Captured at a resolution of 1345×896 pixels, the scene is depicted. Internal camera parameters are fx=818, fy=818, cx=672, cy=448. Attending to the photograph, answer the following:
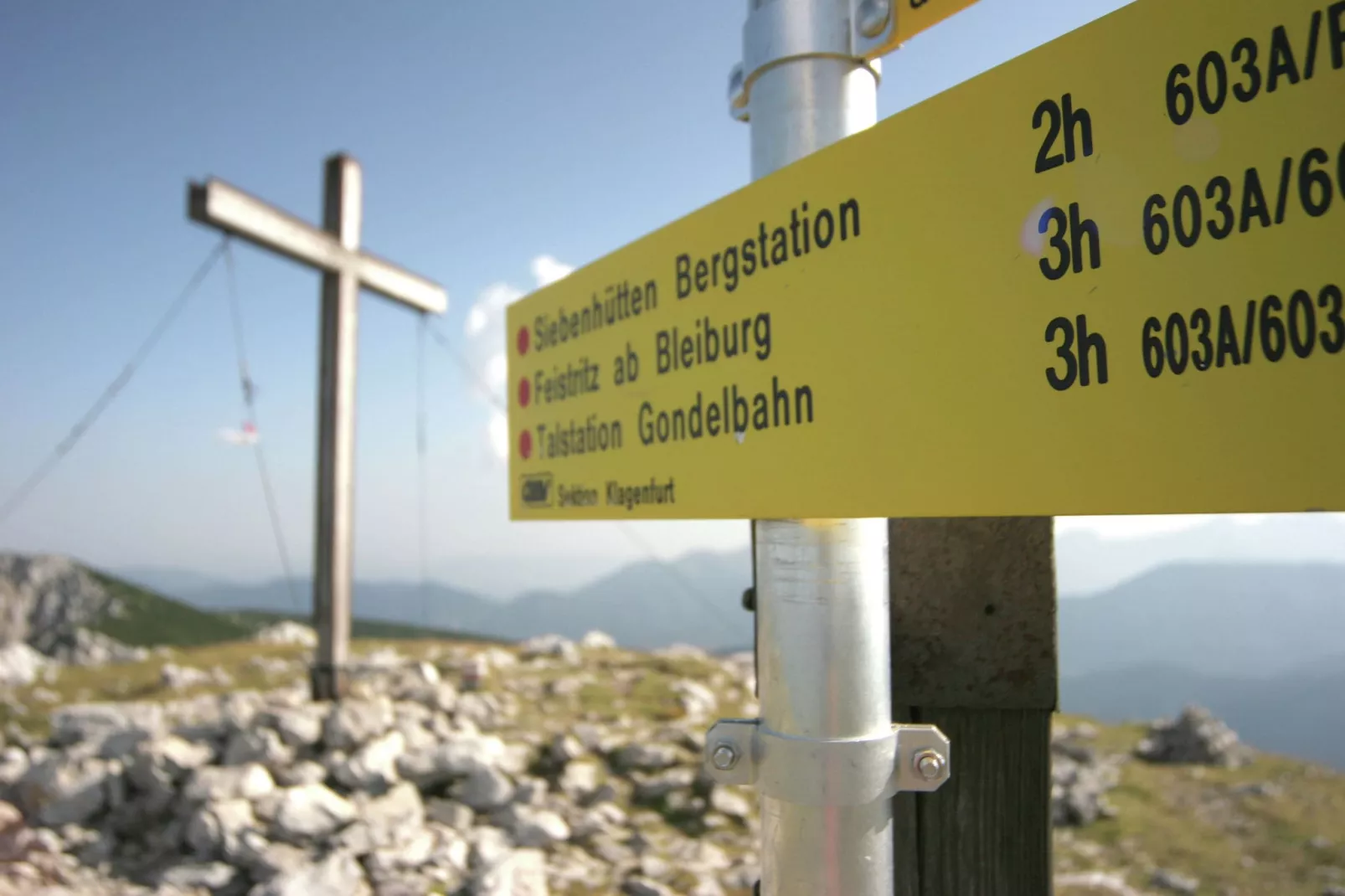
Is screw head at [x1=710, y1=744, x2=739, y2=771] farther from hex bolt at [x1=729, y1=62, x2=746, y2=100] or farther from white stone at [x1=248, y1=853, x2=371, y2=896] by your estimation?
white stone at [x1=248, y1=853, x2=371, y2=896]

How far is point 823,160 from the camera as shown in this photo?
4.20 feet

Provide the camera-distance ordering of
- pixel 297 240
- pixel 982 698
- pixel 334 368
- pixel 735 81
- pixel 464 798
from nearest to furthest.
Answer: pixel 735 81 < pixel 982 698 < pixel 464 798 < pixel 297 240 < pixel 334 368

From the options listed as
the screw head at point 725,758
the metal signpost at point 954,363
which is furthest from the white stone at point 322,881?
the screw head at point 725,758

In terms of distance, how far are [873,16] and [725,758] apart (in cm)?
126

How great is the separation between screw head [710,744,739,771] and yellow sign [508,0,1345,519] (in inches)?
15.5

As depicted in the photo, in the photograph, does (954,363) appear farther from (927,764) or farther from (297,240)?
(297,240)

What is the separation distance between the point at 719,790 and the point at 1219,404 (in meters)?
4.04

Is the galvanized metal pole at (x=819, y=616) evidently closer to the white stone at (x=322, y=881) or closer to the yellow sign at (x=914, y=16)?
the yellow sign at (x=914, y=16)

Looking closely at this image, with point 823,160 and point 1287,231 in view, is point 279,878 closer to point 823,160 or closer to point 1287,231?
point 823,160

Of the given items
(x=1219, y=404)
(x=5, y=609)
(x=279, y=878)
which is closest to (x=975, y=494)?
(x=1219, y=404)

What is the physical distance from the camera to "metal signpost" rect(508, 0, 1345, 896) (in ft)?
2.89

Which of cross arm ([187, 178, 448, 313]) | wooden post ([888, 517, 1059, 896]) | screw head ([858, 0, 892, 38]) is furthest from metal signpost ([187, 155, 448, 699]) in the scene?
screw head ([858, 0, 892, 38])

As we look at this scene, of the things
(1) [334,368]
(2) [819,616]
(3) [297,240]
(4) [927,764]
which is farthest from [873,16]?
(1) [334,368]

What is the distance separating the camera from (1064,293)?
1.00 meters
